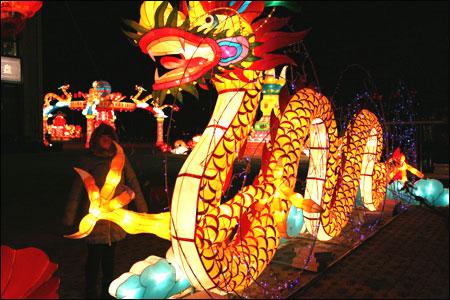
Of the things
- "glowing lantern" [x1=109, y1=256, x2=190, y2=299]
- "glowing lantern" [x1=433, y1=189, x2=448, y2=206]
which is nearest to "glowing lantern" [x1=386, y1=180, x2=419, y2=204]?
"glowing lantern" [x1=433, y1=189, x2=448, y2=206]

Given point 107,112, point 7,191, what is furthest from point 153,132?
point 7,191

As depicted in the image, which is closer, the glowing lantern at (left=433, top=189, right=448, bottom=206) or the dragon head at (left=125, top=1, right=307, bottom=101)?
the dragon head at (left=125, top=1, right=307, bottom=101)

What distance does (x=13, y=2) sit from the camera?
152cm

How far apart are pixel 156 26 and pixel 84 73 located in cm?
3938

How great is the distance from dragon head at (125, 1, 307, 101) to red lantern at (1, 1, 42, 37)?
2.56 ft

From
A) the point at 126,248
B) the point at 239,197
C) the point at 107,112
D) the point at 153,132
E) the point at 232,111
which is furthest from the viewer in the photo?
the point at 153,132

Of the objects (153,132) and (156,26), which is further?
(153,132)

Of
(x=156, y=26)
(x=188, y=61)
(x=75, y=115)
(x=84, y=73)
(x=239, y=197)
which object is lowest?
(x=239, y=197)

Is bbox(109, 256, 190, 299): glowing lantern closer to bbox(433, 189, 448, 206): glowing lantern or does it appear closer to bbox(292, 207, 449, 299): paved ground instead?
bbox(292, 207, 449, 299): paved ground

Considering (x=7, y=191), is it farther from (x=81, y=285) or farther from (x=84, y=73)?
(x=84, y=73)

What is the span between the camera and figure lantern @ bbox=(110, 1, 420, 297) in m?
2.51

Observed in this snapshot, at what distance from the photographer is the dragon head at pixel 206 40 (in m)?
2.33

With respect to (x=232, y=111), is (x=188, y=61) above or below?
above

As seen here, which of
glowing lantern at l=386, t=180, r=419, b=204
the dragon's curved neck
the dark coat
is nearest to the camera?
the dragon's curved neck
